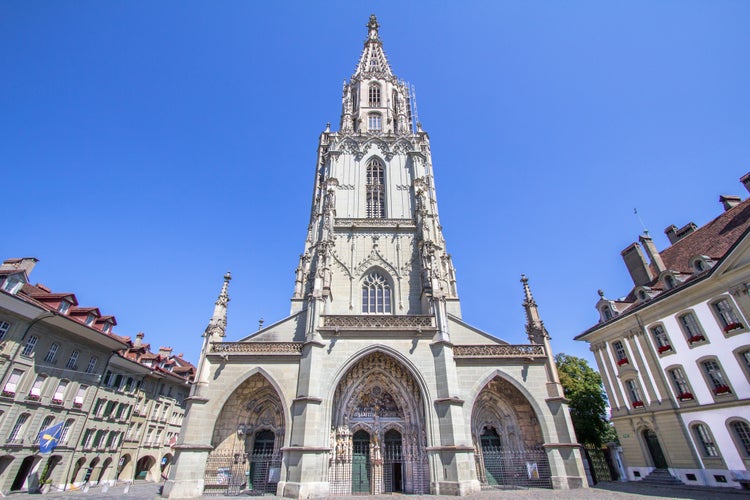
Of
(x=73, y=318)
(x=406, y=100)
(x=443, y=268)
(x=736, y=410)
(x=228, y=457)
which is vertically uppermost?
(x=406, y=100)

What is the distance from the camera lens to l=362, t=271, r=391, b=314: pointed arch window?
2056 centimetres

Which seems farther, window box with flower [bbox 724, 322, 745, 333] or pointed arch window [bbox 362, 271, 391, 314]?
pointed arch window [bbox 362, 271, 391, 314]

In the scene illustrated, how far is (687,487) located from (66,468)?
31.5 meters

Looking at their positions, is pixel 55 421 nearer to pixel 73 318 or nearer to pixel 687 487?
pixel 73 318

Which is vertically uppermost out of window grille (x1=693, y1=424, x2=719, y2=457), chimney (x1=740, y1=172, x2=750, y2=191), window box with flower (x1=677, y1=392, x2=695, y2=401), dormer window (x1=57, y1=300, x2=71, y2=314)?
chimney (x1=740, y1=172, x2=750, y2=191)

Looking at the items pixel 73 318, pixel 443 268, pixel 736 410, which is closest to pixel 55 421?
pixel 73 318

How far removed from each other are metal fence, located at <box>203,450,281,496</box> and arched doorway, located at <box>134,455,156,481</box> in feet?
60.9

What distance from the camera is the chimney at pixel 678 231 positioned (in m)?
23.1

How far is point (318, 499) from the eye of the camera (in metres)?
12.7

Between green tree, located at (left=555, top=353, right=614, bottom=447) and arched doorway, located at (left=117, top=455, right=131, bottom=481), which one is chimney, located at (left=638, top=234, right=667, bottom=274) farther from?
arched doorway, located at (left=117, top=455, right=131, bottom=481)

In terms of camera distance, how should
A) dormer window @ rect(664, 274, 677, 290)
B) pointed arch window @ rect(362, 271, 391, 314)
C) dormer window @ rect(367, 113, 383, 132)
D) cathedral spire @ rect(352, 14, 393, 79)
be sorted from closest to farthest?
dormer window @ rect(664, 274, 677, 290), pointed arch window @ rect(362, 271, 391, 314), dormer window @ rect(367, 113, 383, 132), cathedral spire @ rect(352, 14, 393, 79)

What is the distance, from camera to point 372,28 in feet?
146

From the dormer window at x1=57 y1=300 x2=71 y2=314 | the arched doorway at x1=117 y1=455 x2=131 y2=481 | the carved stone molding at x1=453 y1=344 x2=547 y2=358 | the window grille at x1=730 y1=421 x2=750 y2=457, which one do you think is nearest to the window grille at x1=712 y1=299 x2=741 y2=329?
the window grille at x1=730 y1=421 x2=750 y2=457

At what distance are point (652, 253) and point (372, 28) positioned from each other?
40.6m
